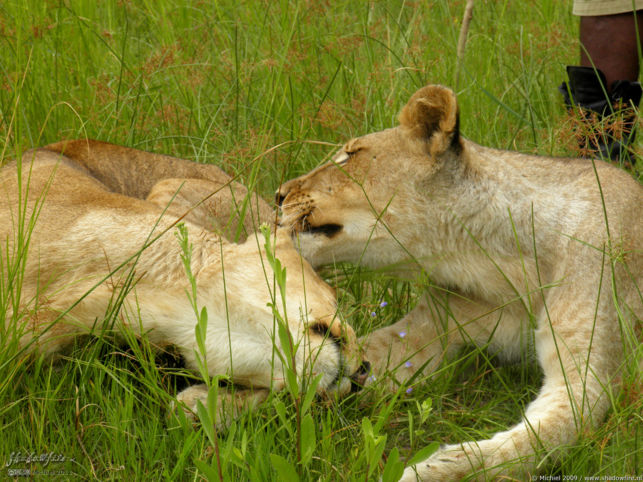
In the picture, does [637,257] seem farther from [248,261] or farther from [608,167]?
[248,261]

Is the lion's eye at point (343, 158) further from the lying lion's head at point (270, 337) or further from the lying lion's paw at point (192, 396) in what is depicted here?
the lying lion's paw at point (192, 396)

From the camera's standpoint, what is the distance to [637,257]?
2818 millimetres

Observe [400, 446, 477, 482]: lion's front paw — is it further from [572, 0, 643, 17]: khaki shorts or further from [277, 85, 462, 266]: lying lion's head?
[572, 0, 643, 17]: khaki shorts

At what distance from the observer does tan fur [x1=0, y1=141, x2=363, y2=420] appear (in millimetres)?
2260

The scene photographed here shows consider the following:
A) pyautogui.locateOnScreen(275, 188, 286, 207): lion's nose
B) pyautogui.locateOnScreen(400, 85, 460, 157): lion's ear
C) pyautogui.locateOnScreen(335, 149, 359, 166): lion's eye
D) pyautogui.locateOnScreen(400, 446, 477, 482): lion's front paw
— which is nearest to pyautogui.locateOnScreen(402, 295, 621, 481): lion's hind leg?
pyautogui.locateOnScreen(400, 446, 477, 482): lion's front paw

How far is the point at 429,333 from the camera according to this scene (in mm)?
2984

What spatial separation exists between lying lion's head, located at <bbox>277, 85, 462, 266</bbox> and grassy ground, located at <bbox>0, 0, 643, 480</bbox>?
17 cm

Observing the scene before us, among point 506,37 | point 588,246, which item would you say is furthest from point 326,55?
point 588,246

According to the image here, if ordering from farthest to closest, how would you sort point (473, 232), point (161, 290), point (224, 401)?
point (473, 232), point (161, 290), point (224, 401)

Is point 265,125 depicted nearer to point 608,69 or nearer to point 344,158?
point 344,158

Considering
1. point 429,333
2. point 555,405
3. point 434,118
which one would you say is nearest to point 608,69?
point 434,118

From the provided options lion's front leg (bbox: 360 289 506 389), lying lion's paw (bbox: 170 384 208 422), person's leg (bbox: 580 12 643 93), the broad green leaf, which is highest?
person's leg (bbox: 580 12 643 93)

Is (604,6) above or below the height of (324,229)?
above

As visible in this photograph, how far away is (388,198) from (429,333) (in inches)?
20.1
